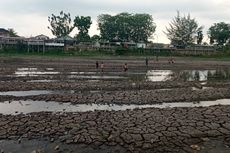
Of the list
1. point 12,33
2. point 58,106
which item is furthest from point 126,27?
point 58,106

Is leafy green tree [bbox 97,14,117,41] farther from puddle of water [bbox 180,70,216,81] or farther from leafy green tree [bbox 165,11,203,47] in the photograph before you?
puddle of water [bbox 180,70,216,81]

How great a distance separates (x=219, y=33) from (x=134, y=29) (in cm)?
2678

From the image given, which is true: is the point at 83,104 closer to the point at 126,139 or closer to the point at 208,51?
the point at 126,139

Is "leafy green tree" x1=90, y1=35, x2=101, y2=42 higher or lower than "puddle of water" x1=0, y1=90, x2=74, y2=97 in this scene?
higher

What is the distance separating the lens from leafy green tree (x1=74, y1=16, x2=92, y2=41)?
92562 mm

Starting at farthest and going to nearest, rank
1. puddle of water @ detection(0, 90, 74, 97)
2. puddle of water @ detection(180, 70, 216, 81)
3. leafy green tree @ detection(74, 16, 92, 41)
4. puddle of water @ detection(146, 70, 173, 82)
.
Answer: leafy green tree @ detection(74, 16, 92, 41) < puddle of water @ detection(180, 70, 216, 81) < puddle of water @ detection(146, 70, 173, 82) < puddle of water @ detection(0, 90, 74, 97)

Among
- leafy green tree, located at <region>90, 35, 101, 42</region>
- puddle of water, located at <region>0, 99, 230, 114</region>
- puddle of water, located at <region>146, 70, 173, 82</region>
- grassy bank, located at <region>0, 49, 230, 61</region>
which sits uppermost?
leafy green tree, located at <region>90, 35, 101, 42</region>

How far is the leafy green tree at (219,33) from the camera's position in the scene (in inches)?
3840

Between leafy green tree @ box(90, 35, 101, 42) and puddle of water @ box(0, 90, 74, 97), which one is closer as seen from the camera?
puddle of water @ box(0, 90, 74, 97)

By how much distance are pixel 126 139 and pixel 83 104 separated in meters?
7.36

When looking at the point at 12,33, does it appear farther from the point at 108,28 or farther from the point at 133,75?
the point at 133,75

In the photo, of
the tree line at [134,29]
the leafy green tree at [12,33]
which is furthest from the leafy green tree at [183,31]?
the leafy green tree at [12,33]

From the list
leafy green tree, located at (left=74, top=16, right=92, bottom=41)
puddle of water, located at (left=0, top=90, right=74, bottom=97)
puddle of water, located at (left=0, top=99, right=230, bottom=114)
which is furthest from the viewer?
leafy green tree, located at (left=74, top=16, right=92, bottom=41)

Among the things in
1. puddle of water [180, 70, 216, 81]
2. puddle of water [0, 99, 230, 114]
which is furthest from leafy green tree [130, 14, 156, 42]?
puddle of water [0, 99, 230, 114]
